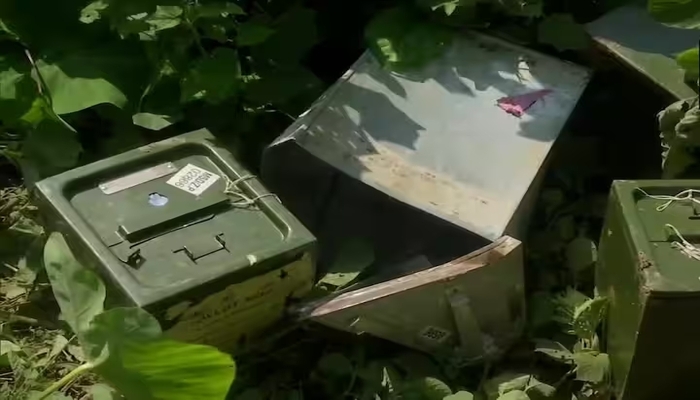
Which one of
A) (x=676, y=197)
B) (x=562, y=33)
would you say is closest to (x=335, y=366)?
(x=676, y=197)

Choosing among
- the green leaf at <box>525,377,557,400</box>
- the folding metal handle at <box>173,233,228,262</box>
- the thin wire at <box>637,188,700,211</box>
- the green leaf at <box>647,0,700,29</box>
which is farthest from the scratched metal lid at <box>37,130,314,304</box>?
the green leaf at <box>647,0,700,29</box>

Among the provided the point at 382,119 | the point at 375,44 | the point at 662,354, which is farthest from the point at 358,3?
the point at 662,354

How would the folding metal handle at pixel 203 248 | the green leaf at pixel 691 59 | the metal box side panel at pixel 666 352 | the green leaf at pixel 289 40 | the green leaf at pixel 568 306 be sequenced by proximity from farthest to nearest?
the green leaf at pixel 289 40 < the green leaf at pixel 568 306 < the folding metal handle at pixel 203 248 < the metal box side panel at pixel 666 352 < the green leaf at pixel 691 59

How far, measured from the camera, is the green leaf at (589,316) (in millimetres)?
1795

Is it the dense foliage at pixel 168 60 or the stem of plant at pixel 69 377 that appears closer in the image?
the stem of plant at pixel 69 377

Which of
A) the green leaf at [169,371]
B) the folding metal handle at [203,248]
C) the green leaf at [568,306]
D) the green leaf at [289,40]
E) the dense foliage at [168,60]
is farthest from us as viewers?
the green leaf at [289,40]

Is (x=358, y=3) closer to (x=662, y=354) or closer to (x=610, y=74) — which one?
(x=610, y=74)

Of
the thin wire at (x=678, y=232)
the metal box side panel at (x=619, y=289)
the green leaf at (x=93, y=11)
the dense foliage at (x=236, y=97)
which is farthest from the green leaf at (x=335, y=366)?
the green leaf at (x=93, y=11)

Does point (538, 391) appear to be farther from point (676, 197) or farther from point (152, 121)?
point (152, 121)

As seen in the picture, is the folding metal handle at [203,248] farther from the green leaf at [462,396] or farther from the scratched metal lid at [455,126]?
the green leaf at [462,396]

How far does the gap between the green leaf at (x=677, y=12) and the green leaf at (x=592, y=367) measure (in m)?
0.56

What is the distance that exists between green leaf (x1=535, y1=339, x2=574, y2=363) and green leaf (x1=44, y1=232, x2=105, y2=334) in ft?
2.43

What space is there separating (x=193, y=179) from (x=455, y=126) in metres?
0.49

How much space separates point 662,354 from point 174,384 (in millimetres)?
714
